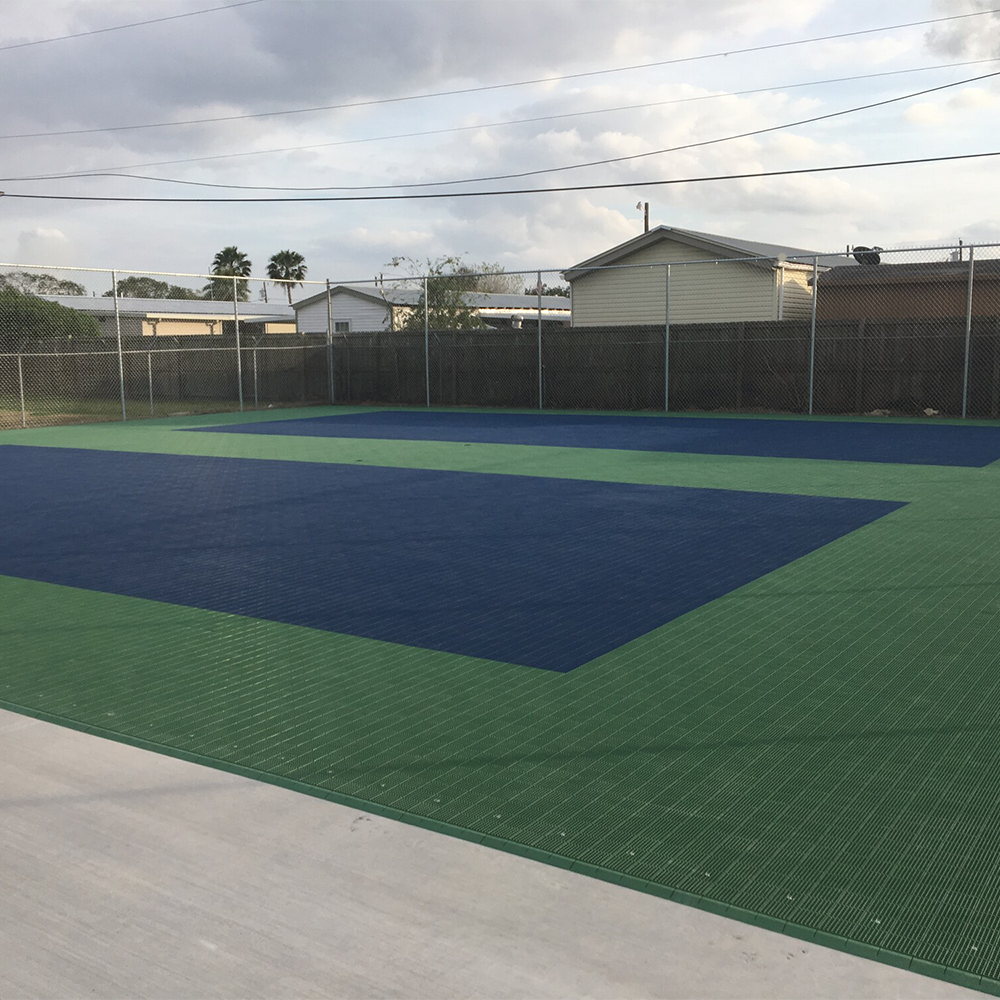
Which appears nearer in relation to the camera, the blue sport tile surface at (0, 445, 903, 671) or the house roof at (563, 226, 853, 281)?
the blue sport tile surface at (0, 445, 903, 671)

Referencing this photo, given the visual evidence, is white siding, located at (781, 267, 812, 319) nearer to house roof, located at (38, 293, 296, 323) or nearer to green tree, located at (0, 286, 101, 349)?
green tree, located at (0, 286, 101, 349)

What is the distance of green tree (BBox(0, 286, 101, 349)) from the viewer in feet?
111

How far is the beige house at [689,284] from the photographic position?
2581cm

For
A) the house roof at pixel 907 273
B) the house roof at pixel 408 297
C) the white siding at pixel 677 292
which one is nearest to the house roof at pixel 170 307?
the house roof at pixel 408 297

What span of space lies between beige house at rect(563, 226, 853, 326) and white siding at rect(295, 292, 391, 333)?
15813 millimetres

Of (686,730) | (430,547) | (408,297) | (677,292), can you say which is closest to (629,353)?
(677,292)

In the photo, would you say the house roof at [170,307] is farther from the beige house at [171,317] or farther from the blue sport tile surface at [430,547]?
the blue sport tile surface at [430,547]

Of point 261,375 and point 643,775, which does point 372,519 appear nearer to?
point 643,775

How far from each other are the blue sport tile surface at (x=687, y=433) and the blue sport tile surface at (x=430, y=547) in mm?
3911

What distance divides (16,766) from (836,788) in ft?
9.40

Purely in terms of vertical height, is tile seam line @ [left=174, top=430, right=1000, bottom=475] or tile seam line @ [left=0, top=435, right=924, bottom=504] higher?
tile seam line @ [left=174, top=430, right=1000, bottom=475]

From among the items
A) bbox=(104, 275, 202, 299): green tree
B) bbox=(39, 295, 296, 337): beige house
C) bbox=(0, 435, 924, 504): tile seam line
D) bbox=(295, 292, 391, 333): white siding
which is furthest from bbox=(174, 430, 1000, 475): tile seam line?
bbox=(104, 275, 202, 299): green tree

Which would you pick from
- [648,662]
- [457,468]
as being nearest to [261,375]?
[457,468]

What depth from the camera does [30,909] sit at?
2.80m
